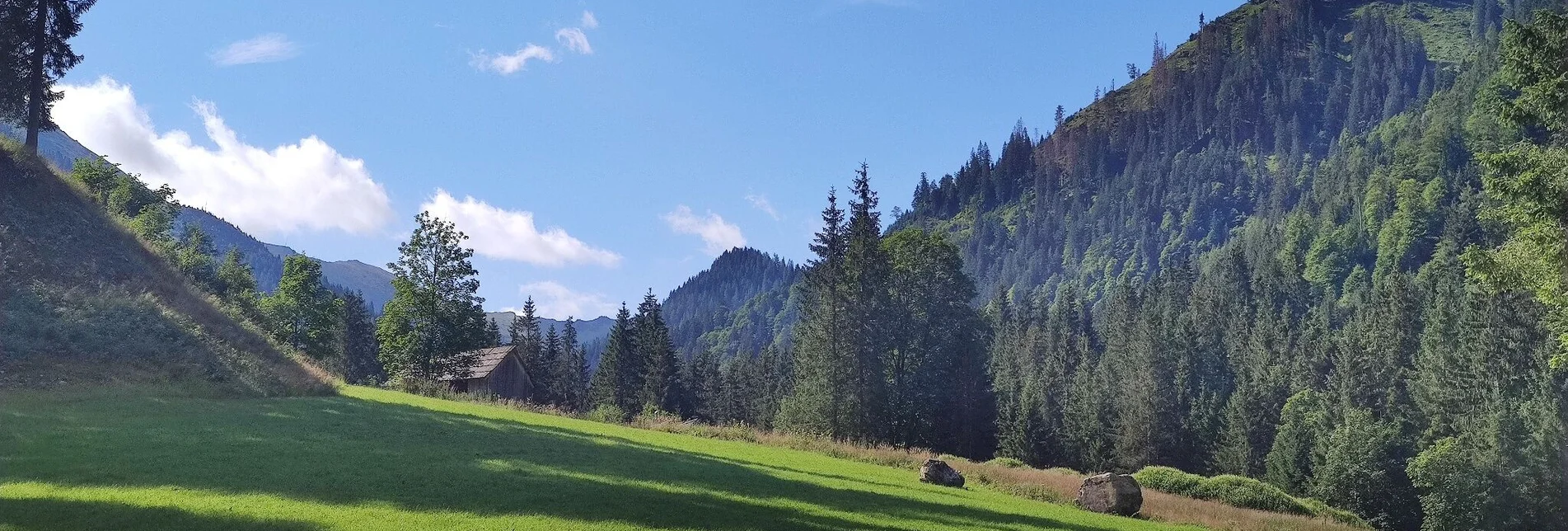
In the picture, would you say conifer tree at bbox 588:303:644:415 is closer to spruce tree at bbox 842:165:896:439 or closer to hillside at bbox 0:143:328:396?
spruce tree at bbox 842:165:896:439

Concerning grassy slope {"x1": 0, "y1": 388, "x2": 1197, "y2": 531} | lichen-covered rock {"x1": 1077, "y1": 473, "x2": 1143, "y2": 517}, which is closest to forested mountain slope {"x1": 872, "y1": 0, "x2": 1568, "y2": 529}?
lichen-covered rock {"x1": 1077, "y1": 473, "x2": 1143, "y2": 517}

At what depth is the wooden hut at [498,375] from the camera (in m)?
71.1

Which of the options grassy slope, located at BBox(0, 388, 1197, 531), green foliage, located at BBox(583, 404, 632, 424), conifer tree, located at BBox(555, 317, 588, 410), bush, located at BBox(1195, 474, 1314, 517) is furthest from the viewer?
conifer tree, located at BBox(555, 317, 588, 410)

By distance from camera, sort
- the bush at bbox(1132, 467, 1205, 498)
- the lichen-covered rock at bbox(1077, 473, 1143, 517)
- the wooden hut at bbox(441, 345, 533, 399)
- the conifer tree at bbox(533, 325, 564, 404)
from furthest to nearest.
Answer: the conifer tree at bbox(533, 325, 564, 404)
the wooden hut at bbox(441, 345, 533, 399)
the bush at bbox(1132, 467, 1205, 498)
the lichen-covered rock at bbox(1077, 473, 1143, 517)

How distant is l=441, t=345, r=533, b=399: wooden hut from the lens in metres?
71.1

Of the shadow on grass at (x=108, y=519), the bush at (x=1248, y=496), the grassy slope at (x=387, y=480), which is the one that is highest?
the grassy slope at (x=387, y=480)

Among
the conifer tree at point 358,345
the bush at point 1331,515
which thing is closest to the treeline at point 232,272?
the conifer tree at point 358,345

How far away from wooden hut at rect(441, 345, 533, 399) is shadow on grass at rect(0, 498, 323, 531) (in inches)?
2230

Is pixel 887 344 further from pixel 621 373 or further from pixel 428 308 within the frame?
pixel 621 373

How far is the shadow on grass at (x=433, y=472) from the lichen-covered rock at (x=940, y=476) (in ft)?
11.1

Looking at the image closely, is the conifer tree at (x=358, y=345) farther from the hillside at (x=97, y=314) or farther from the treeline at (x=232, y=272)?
the hillside at (x=97, y=314)

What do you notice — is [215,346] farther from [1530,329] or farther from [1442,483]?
Result: [1530,329]

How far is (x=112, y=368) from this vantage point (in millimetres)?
28594

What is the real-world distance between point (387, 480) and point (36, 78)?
42894 millimetres
